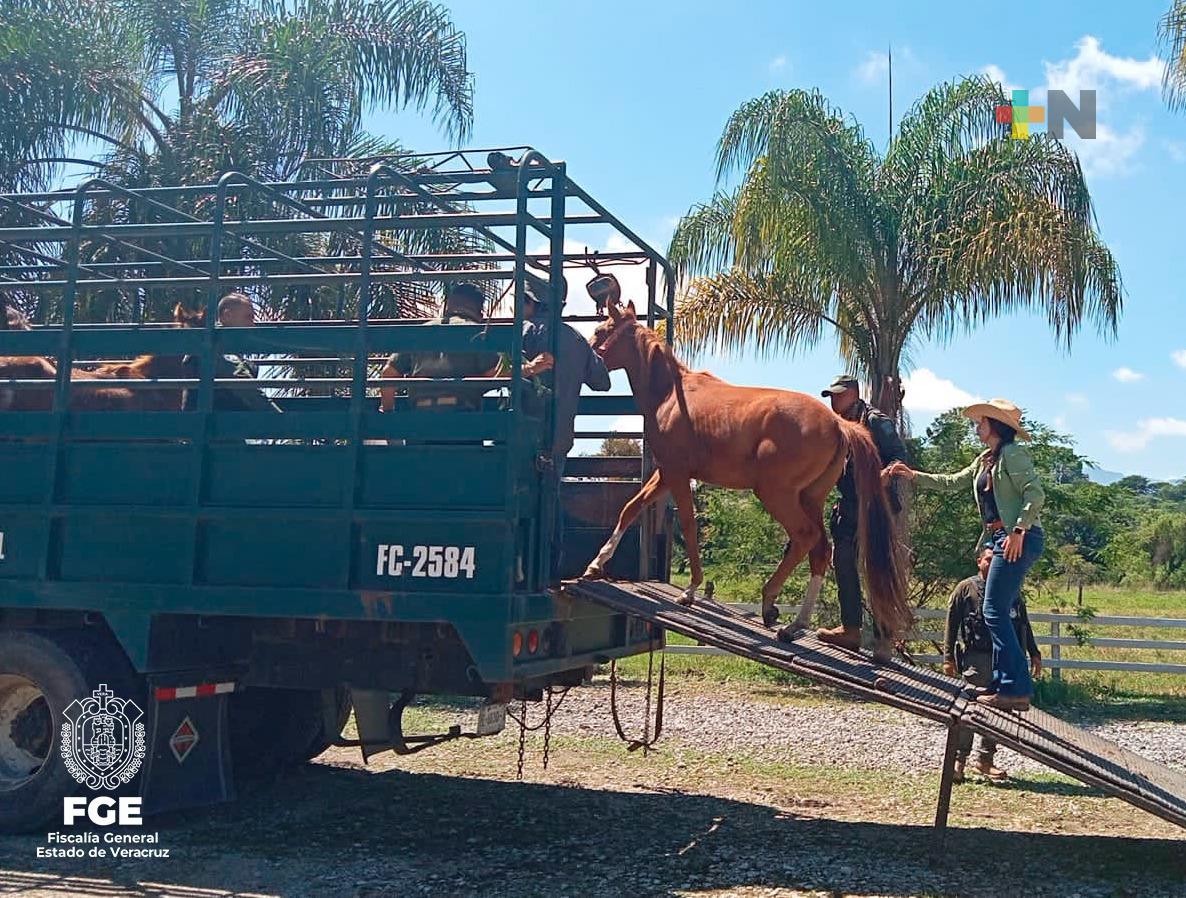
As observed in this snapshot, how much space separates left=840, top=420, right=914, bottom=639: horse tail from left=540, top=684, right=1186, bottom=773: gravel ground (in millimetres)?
2680

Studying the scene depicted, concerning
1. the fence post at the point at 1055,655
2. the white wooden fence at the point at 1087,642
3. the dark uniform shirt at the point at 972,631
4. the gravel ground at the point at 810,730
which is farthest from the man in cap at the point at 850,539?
the fence post at the point at 1055,655

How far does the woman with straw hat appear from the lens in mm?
5742

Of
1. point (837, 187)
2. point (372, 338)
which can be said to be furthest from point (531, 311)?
point (837, 187)

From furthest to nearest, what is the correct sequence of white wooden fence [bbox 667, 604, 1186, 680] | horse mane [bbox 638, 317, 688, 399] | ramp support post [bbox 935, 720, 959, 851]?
white wooden fence [bbox 667, 604, 1186, 680] < horse mane [bbox 638, 317, 688, 399] < ramp support post [bbox 935, 720, 959, 851]

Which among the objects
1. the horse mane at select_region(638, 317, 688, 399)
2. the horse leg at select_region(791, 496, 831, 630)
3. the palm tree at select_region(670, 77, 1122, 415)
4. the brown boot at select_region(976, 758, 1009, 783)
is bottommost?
the brown boot at select_region(976, 758, 1009, 783)

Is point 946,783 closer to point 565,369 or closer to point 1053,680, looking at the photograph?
point 565,369

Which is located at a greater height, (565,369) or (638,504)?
(565,369)

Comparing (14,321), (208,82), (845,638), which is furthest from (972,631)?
(208,82)

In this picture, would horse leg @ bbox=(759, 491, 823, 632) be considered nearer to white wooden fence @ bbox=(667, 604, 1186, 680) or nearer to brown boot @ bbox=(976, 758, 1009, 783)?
brown boot @ bbox=(976, 758, 1009, 783)

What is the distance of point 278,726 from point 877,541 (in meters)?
4.01

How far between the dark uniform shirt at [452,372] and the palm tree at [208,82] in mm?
5850

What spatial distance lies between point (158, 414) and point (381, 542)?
1480mm

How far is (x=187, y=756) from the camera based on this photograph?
615cm

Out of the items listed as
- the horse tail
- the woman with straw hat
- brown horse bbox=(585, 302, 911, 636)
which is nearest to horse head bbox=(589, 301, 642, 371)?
brown horse bbox=(585, 302, 911, 636)
